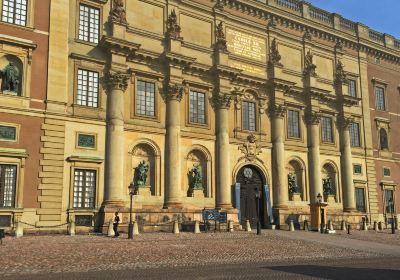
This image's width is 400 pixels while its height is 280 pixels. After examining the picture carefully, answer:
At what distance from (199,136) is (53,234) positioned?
13348mm

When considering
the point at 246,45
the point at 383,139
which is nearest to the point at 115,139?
the point at 246,45

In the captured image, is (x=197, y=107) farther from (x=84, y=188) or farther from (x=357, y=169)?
(x=357, y=169)

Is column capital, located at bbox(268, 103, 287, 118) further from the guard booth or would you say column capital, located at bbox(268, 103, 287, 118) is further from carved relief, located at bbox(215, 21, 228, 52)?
the guard booth

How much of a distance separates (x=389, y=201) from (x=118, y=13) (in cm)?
3280

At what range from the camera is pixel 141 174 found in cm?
3131

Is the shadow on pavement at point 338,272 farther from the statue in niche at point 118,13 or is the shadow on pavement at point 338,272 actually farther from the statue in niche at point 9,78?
the statue in niche at point 118,13

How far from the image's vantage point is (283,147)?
3897 centimetres

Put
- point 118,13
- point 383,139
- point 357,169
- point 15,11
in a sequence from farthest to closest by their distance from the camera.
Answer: point 383,139 < point 357,169 < point 118,13 < point 15,11

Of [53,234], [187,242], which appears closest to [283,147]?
[187,242]

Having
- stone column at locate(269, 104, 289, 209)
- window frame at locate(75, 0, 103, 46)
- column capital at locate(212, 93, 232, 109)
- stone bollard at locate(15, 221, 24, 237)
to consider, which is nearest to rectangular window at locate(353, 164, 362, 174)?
stone column at locate(269, 104, 289, 209)

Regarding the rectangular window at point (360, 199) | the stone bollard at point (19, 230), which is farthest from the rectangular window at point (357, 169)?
the stone bollard at point (19, 230)

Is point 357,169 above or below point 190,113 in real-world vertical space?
below

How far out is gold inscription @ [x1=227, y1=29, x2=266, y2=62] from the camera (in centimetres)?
3825

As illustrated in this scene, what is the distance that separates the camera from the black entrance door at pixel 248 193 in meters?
36.6
